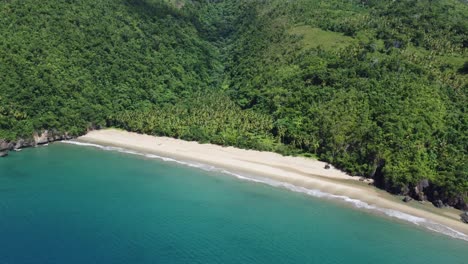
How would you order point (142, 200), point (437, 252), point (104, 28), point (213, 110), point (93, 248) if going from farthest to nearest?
point (104, 28) → point (213, 110) → point (142, 200) → point (437, 252) → point (93, 248)

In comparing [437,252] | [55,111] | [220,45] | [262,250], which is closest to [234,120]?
[55,111]

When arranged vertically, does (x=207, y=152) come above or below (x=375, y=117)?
below

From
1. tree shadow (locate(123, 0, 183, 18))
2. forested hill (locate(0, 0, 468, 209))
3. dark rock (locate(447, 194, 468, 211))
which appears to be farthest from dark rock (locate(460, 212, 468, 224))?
tree shadow (locate(123, 0, 183, 18))

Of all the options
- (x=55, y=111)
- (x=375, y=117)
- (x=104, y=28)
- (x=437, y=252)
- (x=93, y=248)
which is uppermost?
(x=104, y=28)

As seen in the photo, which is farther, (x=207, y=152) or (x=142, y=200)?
(x=207, y=152)

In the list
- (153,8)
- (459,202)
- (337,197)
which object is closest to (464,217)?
(459,202)

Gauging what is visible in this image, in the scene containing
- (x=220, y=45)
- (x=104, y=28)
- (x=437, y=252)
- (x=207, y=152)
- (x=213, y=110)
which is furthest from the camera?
(x=220, y=45)

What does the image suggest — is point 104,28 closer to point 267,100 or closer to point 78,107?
point 78,107

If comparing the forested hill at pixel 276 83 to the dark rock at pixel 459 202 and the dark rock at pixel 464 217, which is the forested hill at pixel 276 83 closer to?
the dark rock at pixel 459 202

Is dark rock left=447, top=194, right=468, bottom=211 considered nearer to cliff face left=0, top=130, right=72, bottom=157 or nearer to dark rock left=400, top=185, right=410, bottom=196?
dark rock left=400, top=185, right=410, bottom=196
